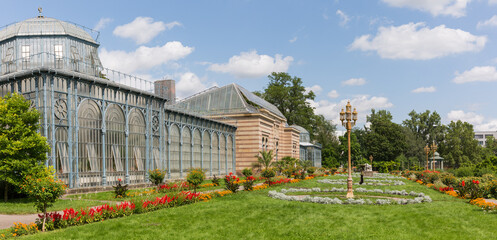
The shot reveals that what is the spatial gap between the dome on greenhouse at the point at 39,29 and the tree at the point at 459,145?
288ft

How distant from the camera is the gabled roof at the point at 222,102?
53656mm

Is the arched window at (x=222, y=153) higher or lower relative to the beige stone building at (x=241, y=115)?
lower

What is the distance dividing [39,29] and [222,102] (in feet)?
91.5

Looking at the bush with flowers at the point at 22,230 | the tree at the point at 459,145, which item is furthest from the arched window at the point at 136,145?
the tree at the point at 459,145

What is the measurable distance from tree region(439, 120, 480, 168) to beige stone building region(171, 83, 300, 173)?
5424cm

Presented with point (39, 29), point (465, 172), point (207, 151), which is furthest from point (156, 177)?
point (465, 172)

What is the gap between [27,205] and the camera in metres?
18.3

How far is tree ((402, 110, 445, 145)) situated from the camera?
103938mm

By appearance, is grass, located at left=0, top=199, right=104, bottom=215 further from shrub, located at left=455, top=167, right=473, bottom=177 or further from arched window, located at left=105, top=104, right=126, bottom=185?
shrub, located at left=455, top=167, right=473, bottom=177

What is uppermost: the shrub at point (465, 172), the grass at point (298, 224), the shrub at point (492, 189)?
the grass at point (298, 224)

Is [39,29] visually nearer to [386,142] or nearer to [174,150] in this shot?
[174,150]

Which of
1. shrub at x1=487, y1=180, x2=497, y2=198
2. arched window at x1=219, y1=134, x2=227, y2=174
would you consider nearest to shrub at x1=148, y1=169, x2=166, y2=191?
arched window at x1=219, y1=134, x2=227, y2=174

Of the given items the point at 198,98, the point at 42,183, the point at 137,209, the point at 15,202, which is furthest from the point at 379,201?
the point at 198,98

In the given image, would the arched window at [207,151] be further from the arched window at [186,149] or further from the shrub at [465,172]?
the shrub at [465,172]
